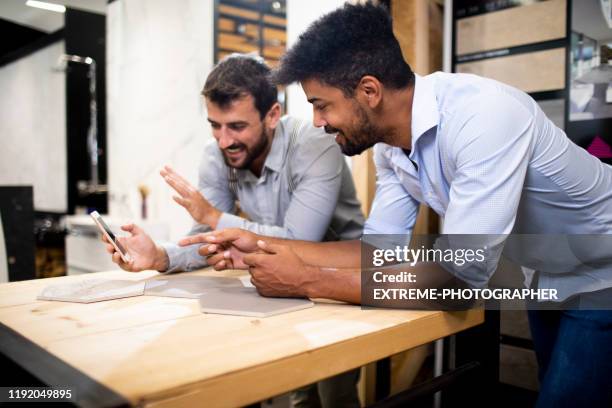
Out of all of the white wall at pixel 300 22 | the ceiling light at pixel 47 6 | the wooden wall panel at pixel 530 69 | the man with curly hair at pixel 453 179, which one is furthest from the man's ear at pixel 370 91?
the ceiling light at pixel 47 6

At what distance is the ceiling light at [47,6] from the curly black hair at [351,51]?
3.49 meters

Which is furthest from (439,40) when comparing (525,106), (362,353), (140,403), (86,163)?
(86,163)

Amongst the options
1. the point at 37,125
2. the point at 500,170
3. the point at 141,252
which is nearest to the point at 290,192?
the point at 141,252

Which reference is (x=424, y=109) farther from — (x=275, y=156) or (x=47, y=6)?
(x=47, y=6)

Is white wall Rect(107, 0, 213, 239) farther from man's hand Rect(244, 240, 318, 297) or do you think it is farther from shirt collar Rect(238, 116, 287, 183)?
man's hand Rect(244, 240, 318, 297)

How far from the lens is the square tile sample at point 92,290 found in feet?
3.31

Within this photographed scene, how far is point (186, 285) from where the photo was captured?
1139 mm

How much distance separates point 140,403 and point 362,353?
0.36 meters

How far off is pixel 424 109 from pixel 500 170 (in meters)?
0.24

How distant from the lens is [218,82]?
5.15ft

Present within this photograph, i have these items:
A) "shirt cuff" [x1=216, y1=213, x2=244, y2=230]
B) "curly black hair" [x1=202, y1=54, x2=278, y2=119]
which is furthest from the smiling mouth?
"shirt cuff" [x1=216, y1=213, x2=244, y2=230]

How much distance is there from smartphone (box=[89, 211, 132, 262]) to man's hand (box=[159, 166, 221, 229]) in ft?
0.79

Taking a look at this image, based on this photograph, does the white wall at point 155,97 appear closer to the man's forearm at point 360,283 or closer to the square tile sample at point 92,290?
the square tile sample at point 92,290

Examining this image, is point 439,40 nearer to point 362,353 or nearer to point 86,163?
point 362,353
